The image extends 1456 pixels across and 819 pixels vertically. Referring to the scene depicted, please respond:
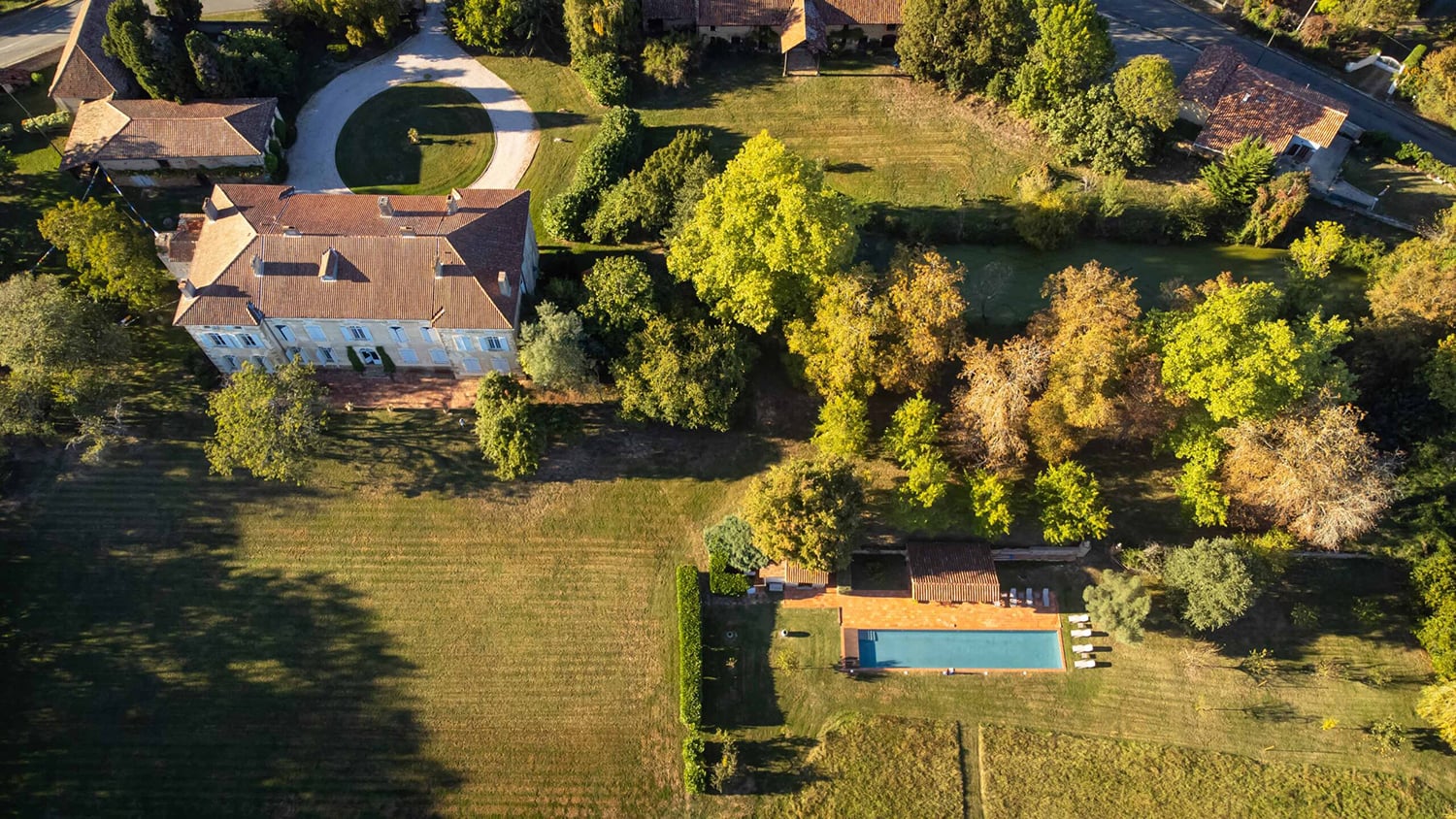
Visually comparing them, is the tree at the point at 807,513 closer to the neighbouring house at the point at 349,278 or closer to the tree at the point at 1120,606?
the tree at the point at 1120,606

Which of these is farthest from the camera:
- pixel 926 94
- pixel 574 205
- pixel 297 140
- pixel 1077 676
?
pixel 926 94

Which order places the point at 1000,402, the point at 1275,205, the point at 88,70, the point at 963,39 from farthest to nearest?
the point at 963,39 < the point at 88,70 < the point at 1275,205 < the point at 1000,402

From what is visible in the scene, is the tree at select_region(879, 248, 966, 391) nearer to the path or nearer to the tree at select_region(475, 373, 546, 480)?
the tree at select_region(475, 373, 546, 480)

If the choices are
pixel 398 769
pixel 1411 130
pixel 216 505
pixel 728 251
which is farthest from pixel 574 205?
pixel 1411 130

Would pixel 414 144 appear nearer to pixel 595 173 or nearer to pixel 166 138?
pixel 595 173

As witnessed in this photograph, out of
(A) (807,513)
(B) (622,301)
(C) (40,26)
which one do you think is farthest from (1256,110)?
(C) (40,26)

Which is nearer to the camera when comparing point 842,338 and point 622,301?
point 842,338

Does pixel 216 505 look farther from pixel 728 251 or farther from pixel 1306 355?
pixel 1306 355
